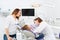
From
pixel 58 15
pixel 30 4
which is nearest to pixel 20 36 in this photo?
pixel 30 4

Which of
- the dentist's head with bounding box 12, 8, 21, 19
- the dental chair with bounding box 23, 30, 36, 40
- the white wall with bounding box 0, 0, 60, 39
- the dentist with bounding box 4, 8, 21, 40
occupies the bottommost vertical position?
the dental chair with bounding box 23, 30, 36, 40

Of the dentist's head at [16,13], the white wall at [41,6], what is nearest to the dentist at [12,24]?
the dentist's head at [16,13]

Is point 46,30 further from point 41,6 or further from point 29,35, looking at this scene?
point 41,6

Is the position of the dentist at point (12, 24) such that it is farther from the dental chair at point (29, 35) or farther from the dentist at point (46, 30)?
the dentist at point (46, 30)

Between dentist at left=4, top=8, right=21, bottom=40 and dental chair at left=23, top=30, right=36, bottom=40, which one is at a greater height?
dentist at left=4, top=8, right=21, bottom=40

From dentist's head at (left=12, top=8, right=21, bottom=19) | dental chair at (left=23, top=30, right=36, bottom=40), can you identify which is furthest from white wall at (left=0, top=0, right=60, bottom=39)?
dental chair at (left=23, top=30, right=36, bottom=40)

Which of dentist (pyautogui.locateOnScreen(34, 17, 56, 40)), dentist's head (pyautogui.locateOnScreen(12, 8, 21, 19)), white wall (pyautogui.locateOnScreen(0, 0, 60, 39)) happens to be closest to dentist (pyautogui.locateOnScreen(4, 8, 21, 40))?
dentist's head (pyautogui.locateOnScreen(12, 8, 21, 19))

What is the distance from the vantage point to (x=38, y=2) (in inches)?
91.0

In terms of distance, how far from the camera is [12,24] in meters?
2.35

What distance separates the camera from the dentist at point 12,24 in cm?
234

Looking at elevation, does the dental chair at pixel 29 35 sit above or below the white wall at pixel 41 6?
below

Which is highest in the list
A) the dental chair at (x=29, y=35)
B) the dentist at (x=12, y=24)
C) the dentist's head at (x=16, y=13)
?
the dentist's head at (x=16, y=13)

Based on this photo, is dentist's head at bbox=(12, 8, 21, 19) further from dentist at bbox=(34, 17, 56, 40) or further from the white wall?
dentist at bbox=(34, 17, 56, 40)

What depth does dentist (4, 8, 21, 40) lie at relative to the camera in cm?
234
